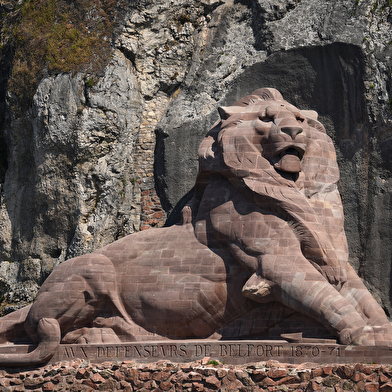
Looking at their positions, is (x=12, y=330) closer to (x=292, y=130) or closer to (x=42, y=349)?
(x=42, y=349)

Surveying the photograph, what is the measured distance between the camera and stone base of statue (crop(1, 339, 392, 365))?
11.7 meters

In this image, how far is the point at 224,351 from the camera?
1246cm

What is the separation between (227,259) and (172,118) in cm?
569

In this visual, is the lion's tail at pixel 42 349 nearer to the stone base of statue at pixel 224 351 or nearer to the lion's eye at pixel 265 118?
the stone base of statue at pixel 224 351

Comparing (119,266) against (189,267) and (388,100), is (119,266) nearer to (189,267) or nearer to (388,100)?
(189,267)

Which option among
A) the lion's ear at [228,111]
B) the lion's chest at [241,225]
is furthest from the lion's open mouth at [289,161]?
the lion's ear at [228,111]

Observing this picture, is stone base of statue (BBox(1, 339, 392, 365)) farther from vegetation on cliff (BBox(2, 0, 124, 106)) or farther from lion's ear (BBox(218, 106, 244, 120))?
vegetation on cliff (BBox(2, 0, 124, 106))

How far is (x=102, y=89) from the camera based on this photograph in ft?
60.0

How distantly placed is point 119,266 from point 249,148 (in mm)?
3316

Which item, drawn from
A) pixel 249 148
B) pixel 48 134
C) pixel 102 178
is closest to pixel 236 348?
pixel 249 148

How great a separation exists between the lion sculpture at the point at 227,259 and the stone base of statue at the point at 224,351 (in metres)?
0.33

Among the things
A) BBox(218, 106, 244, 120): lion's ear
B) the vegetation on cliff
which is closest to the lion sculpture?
BBox(218, 106, 244, 120): lion's ear

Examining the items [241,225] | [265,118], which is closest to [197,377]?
[241,225]

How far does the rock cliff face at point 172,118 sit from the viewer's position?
16344 millimetres
